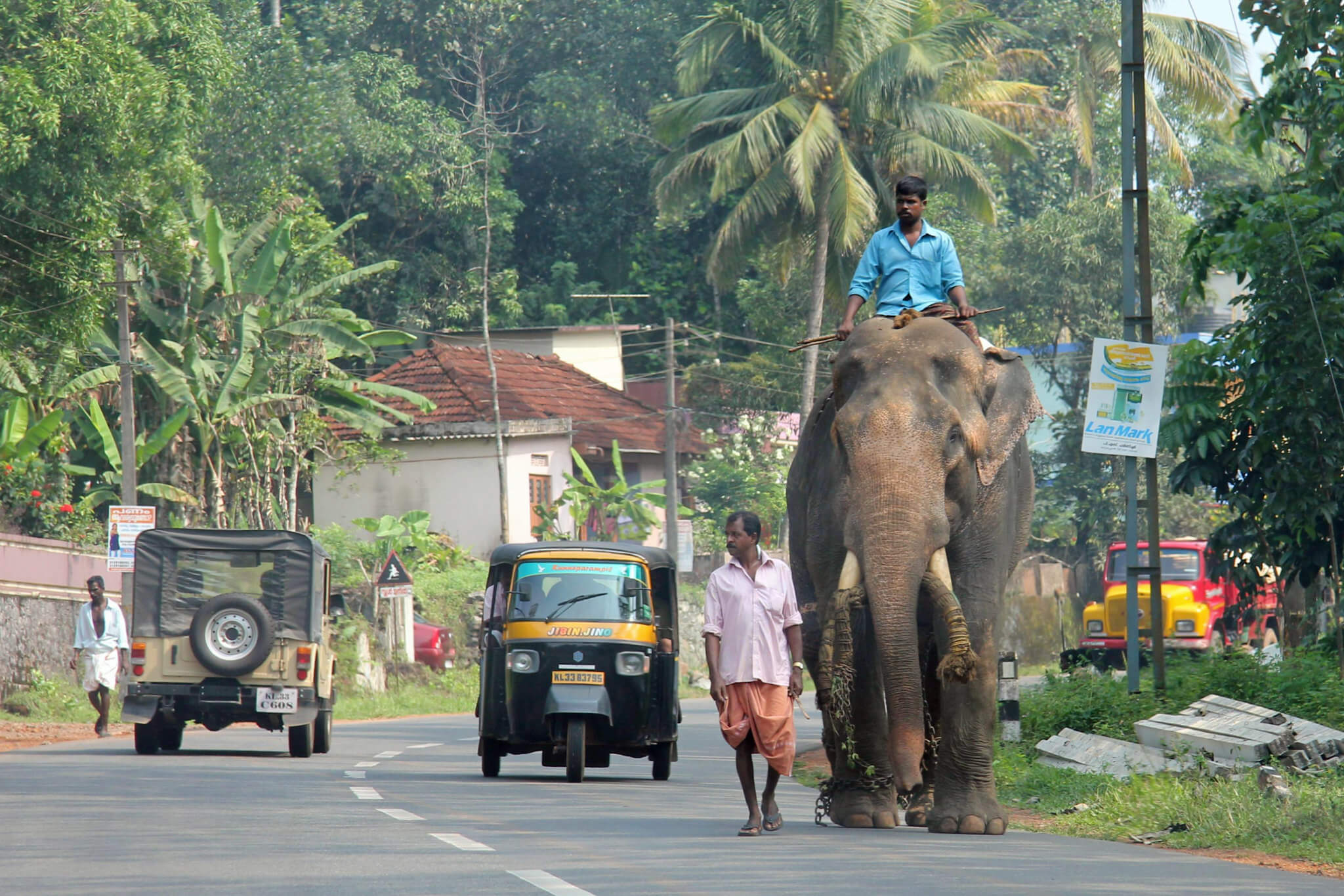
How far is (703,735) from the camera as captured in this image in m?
24.5

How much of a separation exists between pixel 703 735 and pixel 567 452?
72.2 ft

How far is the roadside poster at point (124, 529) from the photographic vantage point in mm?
26688

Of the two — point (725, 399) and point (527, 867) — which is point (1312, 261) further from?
point (725, 399)

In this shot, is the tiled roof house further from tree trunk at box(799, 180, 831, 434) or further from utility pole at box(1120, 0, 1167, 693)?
utility pole at box(1120, 0, 1167, 693)

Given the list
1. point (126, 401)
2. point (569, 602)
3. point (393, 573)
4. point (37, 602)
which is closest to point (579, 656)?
point (569, 602)

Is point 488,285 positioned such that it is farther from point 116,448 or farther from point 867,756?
point 867,756

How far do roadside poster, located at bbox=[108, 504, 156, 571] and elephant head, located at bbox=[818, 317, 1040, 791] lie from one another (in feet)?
58.2

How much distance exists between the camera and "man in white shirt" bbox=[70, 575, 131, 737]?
77.4 ft

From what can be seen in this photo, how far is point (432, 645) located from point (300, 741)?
17.5 m

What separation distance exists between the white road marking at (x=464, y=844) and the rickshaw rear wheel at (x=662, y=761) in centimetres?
623

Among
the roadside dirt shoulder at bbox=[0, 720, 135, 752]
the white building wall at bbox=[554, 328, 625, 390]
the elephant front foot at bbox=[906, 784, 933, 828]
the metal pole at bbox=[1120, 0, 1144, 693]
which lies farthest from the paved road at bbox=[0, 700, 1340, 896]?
the white building wall at bbox=[554, 328, 625, 390]

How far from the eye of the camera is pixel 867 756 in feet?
36.3

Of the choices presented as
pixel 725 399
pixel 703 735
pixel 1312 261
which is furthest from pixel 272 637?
pixel 725 399

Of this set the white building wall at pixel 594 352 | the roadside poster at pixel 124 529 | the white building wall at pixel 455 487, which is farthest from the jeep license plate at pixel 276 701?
the white building wall at pixel 594 352
